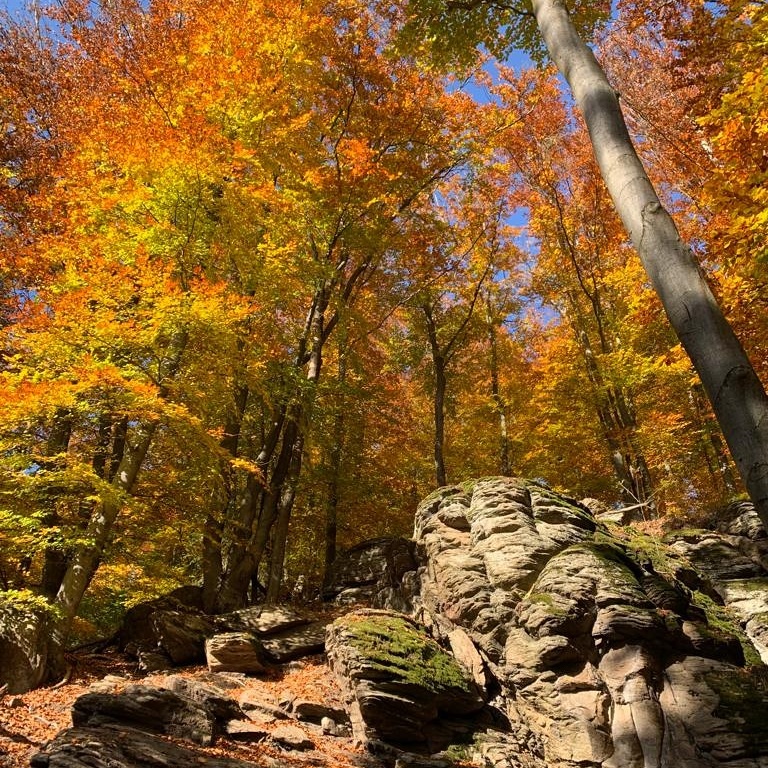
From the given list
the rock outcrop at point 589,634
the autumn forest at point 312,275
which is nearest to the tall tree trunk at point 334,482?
the autumn forest at point 312,275

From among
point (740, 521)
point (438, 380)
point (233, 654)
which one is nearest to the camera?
point (233, 654)

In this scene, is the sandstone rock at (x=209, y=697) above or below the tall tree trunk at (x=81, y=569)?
below

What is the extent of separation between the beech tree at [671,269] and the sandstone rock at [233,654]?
26.8 ft

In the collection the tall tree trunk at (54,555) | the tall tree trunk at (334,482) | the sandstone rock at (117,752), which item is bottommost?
the sandstone rock at (117,752)

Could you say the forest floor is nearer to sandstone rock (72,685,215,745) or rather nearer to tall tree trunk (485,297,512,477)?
sandstone rock (72,685,215,745)

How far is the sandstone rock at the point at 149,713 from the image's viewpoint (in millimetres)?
5523

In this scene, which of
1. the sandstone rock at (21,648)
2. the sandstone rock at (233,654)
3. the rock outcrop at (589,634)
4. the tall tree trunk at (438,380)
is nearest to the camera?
the rock outcrop at (589,634)

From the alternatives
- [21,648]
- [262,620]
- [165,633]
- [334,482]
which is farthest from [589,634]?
[334,482]

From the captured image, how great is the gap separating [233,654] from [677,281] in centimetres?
840

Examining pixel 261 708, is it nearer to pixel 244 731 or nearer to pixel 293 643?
pixel 244 731

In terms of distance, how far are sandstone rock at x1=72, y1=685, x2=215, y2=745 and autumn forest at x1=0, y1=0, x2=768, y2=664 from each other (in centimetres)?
200

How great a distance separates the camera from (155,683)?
7039 millimetres

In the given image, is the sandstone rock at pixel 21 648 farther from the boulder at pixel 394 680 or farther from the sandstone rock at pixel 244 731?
the boulder at pixel 394 680

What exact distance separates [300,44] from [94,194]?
5790 millimetres
